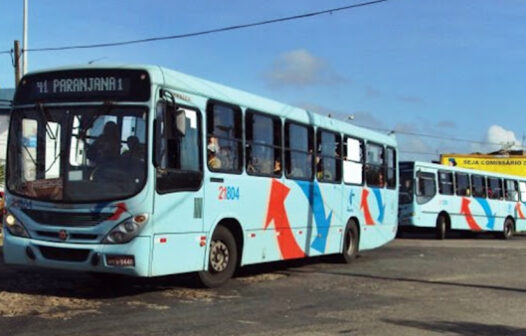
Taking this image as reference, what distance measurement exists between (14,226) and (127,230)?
69.0 inches

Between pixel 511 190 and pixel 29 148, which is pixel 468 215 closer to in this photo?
pixel 511 190

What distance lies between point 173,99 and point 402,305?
408 cm

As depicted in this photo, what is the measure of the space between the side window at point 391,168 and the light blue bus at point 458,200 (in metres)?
7.97

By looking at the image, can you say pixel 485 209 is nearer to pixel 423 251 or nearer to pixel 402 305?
pixel 423 251

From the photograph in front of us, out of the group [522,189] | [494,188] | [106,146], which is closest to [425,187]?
[494,188]

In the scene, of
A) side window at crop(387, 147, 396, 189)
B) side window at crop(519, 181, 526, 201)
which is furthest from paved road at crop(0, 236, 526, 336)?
side window at crop(519, 181, 526, 201)

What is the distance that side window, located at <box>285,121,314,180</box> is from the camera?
38.6ft

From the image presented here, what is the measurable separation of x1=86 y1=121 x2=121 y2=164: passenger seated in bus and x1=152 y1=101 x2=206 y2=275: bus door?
52 centimetres

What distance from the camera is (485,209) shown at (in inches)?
1107

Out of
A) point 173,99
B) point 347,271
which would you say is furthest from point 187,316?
point 347,271

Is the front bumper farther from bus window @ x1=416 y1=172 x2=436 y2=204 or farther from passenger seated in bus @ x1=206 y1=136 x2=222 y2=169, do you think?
bus window @ x1=416 y1=172 x2=436 y2=204

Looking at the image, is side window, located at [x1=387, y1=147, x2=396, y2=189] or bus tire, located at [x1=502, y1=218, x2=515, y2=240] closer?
side window, located at [x1=387, y1=147, x2=396, y2=189]

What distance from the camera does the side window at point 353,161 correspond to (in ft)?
45.8

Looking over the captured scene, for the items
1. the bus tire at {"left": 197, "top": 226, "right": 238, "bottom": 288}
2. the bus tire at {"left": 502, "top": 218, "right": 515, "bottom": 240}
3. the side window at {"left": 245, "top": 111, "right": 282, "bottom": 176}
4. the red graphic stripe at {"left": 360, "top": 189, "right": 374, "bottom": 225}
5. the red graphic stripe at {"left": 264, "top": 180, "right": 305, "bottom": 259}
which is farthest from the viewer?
the bus tire at {"left": 502, "top": 218, "right": 515, "bottom": 240}
